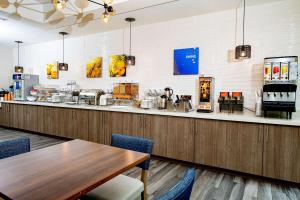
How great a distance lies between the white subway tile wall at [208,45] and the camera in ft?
10.7

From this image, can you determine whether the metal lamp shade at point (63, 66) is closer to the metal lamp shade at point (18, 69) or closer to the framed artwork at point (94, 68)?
the framed artwork at point (94, 68)

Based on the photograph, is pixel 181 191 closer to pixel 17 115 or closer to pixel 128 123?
pixel 128 123

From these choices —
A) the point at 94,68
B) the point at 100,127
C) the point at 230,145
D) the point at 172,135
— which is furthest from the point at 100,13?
the point at 230,145

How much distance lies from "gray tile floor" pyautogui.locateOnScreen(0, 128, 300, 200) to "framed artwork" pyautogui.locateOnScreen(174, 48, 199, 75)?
183 centimetres

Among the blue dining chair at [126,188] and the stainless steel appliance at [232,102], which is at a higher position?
the stainless steel appliance at [232,102]

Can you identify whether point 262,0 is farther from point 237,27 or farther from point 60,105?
point 60,105

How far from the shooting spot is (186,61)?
4.03 meters

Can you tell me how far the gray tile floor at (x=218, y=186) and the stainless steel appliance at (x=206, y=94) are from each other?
1047mm

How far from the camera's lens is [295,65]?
2.82 m

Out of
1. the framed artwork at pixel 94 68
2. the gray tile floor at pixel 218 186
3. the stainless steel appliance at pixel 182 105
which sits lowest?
the gray tile floor at pixel 218 186

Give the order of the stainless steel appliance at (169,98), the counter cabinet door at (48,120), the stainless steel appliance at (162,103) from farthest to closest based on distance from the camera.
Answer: the counter cabinet door at (48,120)
the stainless steel appliance at (162,103)
the stainless steel appliance at (169,98)

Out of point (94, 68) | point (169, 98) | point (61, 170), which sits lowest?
point (61, 170)

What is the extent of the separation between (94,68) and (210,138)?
11.6 ft

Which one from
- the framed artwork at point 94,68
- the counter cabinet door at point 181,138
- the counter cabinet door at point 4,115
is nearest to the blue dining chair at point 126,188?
the counter cabinet door at point 181,138
